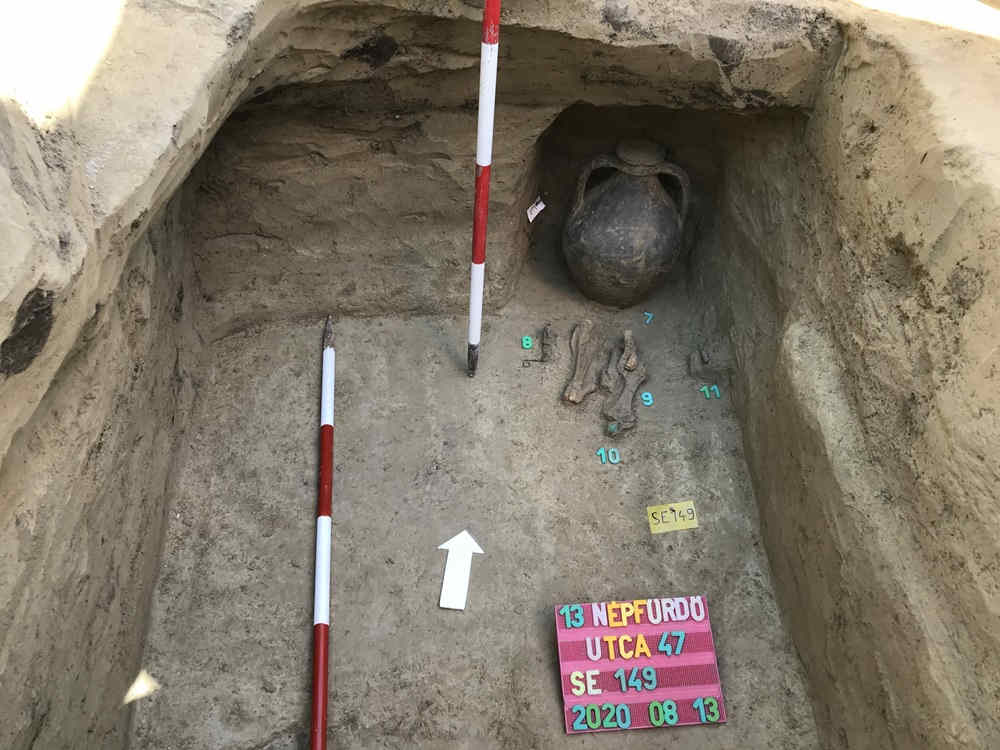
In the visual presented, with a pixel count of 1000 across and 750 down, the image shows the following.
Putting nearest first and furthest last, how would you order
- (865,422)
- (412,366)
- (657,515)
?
(865,422) → (657,515) → (412,366)

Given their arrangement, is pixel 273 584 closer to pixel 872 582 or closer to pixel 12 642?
pixel 12 642

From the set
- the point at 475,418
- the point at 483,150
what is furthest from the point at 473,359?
the point at 483,150

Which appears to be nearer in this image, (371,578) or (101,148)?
(101,148)

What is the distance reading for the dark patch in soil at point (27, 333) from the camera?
122cm

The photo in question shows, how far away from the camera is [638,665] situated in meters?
2.13

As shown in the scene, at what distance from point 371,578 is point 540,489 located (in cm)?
55

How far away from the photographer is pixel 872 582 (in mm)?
1802

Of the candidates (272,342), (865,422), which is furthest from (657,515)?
(272,342)

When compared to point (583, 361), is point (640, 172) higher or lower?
higher

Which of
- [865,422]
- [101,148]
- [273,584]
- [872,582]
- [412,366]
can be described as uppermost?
[101,148]

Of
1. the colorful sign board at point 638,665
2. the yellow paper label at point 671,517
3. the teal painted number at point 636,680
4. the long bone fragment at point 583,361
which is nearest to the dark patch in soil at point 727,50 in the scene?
the long bone fragment at point 583,361

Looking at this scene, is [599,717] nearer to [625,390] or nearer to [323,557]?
[323,557]

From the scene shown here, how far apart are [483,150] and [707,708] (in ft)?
5.03

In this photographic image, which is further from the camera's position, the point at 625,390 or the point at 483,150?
the point at 625,390
